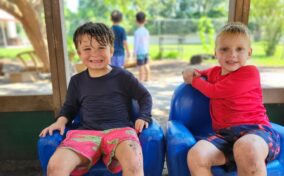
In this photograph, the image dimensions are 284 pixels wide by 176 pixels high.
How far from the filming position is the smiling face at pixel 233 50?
171 centimetres

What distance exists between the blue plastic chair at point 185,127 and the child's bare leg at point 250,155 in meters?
0.13

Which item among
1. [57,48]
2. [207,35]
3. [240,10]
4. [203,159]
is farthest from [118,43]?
[207,35]

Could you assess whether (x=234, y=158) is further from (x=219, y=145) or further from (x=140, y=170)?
(x=140, y=170)

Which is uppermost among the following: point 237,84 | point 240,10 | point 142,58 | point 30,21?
Result: point 30,21

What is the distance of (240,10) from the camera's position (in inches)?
81.7

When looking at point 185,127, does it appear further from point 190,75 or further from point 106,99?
point 106,99

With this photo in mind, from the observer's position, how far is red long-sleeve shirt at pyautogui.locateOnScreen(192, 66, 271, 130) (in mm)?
1683

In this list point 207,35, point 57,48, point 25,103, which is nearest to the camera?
point 57,48

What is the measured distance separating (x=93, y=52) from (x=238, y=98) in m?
1.00

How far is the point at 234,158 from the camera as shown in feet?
4.82

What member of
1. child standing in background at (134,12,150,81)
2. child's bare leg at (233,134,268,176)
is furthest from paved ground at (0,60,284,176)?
child's bare leg at (233,134,268,176)

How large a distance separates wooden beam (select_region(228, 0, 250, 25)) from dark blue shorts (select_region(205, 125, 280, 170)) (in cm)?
93

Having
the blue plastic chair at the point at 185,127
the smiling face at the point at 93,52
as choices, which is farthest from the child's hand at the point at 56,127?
the blue plastic chair at the point at 185,127

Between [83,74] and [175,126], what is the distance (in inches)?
29.4
